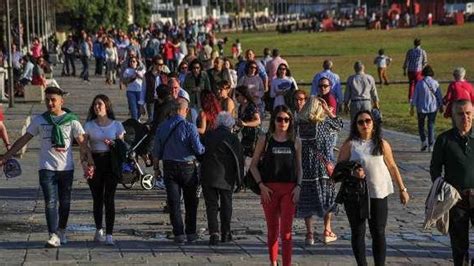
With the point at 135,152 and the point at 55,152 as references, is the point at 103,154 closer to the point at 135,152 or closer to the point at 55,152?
the point at 55,152

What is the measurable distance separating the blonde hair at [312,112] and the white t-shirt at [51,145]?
2.35 meters

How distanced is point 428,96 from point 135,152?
747 cm

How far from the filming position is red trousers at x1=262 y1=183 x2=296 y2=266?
1095 cm

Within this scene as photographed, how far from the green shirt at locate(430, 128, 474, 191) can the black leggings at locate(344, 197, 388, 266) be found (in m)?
0.57

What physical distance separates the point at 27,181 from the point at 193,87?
14.7 ft

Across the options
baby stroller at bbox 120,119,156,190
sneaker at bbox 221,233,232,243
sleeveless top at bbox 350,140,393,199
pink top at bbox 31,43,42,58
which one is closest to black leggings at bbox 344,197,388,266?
sleeveless top at bbox 350,140,393,199

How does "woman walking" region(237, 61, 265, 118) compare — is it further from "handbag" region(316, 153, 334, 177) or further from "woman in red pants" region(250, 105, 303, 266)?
"woman in red pants" region(250, 105, 303, 266)

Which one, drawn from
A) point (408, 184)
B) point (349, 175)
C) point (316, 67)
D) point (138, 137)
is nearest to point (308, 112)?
point (349, 175)

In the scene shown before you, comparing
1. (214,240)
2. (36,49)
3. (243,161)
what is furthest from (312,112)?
(36,49)

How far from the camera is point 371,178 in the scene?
10.6 metres

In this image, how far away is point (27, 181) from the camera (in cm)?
1786

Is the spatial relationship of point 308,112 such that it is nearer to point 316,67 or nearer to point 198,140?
point 198,140

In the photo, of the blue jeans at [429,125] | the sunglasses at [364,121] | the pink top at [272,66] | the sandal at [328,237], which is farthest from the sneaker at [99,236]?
the pink top at [272,66]

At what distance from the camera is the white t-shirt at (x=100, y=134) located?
1257cm
